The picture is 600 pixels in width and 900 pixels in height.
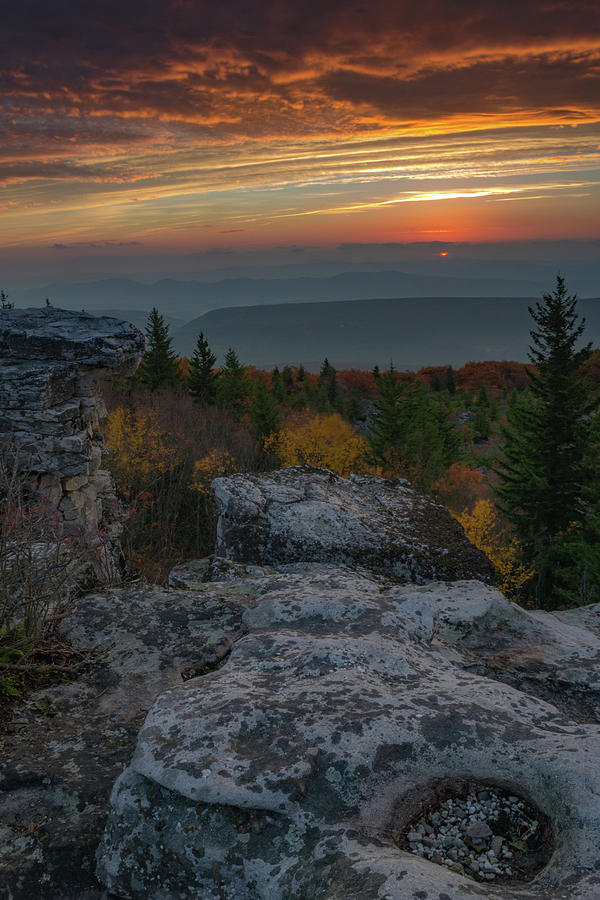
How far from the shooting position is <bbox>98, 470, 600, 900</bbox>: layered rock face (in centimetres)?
304

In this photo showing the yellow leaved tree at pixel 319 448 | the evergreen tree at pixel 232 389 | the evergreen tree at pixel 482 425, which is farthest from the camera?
the evergreen tree at pixel 482 425

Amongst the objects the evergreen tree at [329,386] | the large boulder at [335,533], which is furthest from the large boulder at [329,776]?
the evergreen tree at [329,386]

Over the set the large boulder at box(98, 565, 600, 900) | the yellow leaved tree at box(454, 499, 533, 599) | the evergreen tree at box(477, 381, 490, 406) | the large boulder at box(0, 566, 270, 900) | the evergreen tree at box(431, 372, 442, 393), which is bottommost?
the yellow leaved tree at box(454, 499, 533, 599)

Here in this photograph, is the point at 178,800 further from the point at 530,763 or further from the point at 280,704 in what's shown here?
the point at 530,763

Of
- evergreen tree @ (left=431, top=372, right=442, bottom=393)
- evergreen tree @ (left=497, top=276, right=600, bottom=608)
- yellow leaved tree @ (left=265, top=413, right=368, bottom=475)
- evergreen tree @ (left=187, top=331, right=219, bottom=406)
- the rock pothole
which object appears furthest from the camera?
evergreen tree @ (left=431, top=372, right=442, bottom=393)

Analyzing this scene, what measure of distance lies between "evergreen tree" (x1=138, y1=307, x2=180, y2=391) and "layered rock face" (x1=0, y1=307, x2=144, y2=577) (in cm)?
3543

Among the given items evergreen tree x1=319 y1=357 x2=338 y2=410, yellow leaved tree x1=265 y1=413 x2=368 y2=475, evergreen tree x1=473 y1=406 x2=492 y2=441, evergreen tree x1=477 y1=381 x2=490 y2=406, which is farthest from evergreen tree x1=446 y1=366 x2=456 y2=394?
yellow leaved tree x1=265 y1=413 x2=368 y2=475

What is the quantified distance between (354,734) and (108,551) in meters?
13.7

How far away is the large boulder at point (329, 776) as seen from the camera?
9.91ft

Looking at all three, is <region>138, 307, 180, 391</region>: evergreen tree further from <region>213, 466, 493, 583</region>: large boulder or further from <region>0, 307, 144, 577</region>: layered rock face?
<region>213, 466, 493, 583</region>: large boulder

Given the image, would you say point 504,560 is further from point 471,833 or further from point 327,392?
point 327,392

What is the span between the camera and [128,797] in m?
3.54

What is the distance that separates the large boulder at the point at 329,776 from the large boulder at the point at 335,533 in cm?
587

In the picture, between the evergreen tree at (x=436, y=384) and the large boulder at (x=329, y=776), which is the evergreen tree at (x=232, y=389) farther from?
the large boulder at (x=329, y=776)
